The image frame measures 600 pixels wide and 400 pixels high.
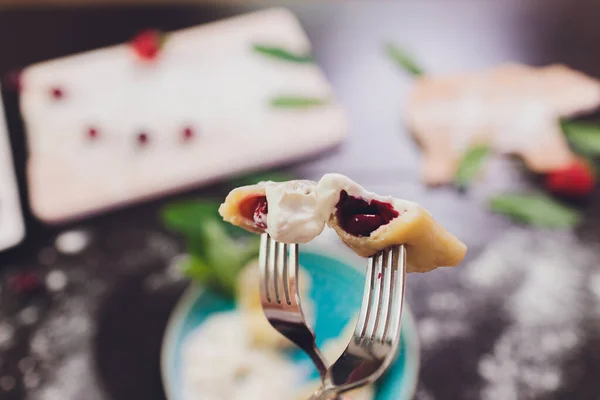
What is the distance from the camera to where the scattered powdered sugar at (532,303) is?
684 millimetres

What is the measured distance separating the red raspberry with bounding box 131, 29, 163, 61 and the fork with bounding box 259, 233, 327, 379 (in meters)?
→ 0.63

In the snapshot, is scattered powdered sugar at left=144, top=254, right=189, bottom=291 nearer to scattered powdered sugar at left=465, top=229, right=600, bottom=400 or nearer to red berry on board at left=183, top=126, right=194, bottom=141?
red berry on board at left=183, top=126, right=194, bottom=141

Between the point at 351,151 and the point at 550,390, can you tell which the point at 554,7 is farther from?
the point at 550,390

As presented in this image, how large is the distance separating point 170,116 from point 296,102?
0.19 meters

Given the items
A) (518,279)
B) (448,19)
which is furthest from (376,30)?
(518,279)

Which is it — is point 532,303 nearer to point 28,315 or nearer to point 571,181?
point 571,181

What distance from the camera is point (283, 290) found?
20.4 inches

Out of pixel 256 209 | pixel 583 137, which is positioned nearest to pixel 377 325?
pixel 256 209

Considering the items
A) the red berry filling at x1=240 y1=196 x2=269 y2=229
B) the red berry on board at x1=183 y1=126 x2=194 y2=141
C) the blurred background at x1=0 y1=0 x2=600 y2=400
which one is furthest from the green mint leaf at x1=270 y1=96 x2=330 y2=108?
the red berry filling at x1=240 y1=196 x2=269 y2=229

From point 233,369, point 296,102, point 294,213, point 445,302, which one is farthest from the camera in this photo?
point 296,102

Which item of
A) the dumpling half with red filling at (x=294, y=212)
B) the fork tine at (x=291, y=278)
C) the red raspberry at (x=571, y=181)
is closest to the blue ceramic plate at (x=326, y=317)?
the fork tine at (x=291, y=278)

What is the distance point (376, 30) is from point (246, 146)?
347mm

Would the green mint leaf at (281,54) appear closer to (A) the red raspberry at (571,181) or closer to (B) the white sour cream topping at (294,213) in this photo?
(A) the red raspberry at (571,181)

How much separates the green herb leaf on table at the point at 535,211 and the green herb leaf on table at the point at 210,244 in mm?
329
